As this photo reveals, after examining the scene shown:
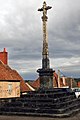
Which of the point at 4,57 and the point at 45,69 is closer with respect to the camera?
the point at 45,69

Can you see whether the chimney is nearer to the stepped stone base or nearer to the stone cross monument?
the stone cross monument

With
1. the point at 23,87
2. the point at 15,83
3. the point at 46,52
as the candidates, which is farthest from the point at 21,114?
the point at 23,87

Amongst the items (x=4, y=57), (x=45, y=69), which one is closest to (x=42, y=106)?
(x=45, y=69)

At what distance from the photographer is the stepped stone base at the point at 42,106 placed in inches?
565

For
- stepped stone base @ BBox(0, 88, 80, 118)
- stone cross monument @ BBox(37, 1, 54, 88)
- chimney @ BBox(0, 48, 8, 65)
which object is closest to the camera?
stepped stone base @ BBox(0, 88, 80, 118)

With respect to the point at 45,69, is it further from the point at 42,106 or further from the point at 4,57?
the point at 4,57

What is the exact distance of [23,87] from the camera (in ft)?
108

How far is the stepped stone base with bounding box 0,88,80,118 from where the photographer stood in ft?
47.1

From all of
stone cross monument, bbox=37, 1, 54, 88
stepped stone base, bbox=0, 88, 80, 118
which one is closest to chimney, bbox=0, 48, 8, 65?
stone cross monument, bbox=37, 1, 54, 88

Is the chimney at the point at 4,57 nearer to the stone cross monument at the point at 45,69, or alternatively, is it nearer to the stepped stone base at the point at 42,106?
the stone cross monument at the point at 45,69

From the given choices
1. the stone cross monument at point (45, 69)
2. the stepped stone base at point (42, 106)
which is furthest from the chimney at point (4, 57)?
the stepped stone base at point (42, 106)

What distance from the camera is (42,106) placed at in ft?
49.8

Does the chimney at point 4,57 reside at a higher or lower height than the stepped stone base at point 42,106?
higher

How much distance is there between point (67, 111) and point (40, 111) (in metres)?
1.67
